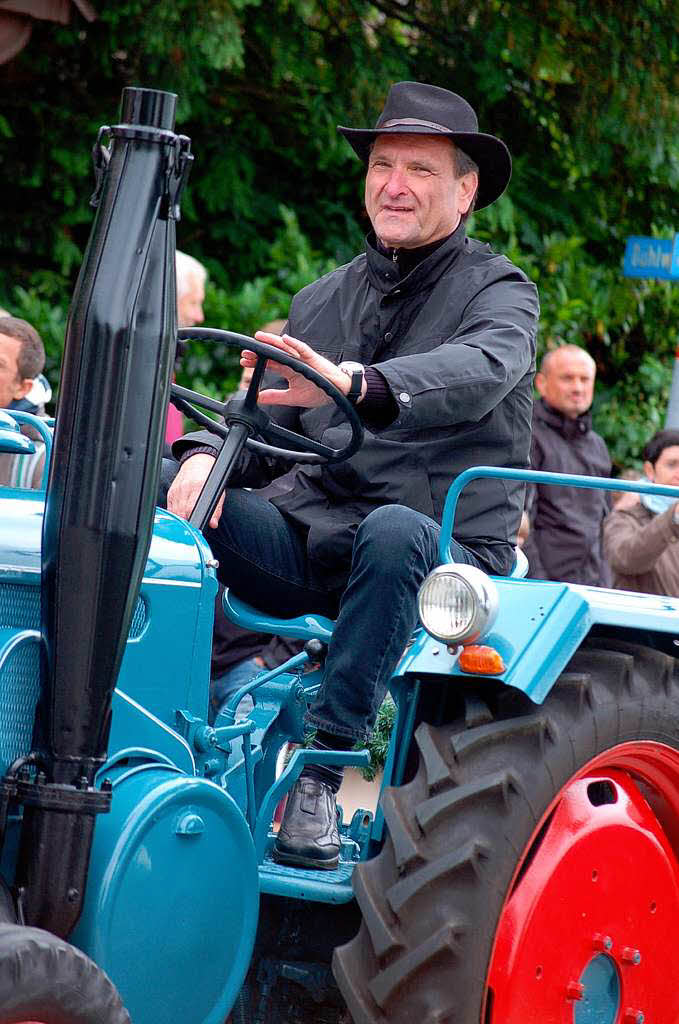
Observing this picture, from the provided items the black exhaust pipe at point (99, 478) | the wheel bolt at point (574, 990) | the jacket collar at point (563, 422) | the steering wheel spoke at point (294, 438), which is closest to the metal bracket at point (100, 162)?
the black exhaust pipe at point (99, 478)

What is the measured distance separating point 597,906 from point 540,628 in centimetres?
54

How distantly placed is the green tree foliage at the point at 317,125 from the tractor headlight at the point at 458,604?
4733 mm

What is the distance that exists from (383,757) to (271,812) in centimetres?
39

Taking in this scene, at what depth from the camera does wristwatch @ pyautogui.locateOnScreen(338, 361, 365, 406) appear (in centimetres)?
304

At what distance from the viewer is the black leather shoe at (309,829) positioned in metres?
3.18

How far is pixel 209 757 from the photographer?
3.01 meters

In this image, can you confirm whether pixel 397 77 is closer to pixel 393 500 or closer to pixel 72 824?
pixel 393 500

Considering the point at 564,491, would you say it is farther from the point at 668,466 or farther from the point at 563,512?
the point at 668,466

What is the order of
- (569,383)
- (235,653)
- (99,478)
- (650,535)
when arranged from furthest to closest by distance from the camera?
(569,383)
(650,535)
(235,653)
(99,478)

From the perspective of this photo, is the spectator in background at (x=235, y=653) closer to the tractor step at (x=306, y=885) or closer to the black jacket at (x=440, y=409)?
the black jacket at (x=440, y=409)

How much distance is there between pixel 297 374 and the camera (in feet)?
10.0

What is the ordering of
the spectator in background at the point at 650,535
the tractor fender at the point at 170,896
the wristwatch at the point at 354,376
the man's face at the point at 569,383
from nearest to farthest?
the tractor fender at the point at 170,896, the wristwatch at the point at 354,376, the spectator in background at the point at 650,535, the man's face at the point at 569,383

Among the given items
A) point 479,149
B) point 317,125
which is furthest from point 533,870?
point 317,125

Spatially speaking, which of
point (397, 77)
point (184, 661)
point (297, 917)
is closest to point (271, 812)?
point (297, 917)
